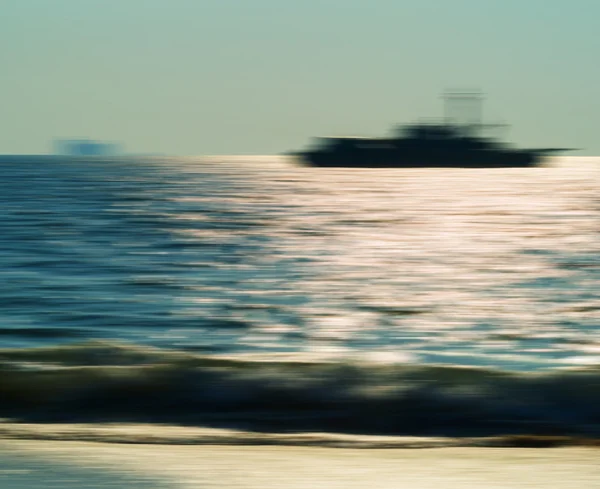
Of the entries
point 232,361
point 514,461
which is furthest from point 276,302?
point 514,461

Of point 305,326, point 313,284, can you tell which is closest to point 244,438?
point 305,326

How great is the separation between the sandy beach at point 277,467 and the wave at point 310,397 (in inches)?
35.4

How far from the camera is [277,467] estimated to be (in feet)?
12.7

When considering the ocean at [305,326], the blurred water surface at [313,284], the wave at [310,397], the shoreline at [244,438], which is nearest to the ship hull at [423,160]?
the blurred water surface at [313,284]

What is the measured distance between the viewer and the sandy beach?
354 centimetres

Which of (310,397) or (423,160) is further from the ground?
(423,160)

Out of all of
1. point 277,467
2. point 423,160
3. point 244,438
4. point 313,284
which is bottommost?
point 313,284

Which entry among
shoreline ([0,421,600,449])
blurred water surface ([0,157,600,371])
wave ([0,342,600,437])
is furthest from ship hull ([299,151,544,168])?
shoreline ([0,421,600,449])

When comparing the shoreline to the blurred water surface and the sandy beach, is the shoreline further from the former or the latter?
the blurred water surface

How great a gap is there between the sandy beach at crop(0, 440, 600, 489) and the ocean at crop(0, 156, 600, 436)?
0.97 m

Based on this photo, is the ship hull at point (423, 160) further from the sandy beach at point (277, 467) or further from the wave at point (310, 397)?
the sandy beach at point (277, 467)

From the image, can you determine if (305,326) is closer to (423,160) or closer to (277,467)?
(277,467)

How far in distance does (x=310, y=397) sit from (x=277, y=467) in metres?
1.85

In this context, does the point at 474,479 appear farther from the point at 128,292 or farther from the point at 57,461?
the point at 128,292
